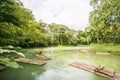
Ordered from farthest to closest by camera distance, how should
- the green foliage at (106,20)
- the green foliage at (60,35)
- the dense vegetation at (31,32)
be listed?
the green foliage at (60,35)
the green foliage at (106,20)
the dense vegetation at (31,32)

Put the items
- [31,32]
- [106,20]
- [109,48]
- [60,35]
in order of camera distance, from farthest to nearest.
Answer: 1. [60,35]
2. [109,48]
3. [106,20]
4. [31,32]

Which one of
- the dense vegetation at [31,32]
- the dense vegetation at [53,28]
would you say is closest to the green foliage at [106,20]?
the dense vegetation at [53,28]

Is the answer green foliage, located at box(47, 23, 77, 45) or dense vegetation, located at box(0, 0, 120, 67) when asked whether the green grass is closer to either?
dense vegetation, located at box(0, 0, 120, 67)

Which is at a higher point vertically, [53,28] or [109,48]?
[53,28]

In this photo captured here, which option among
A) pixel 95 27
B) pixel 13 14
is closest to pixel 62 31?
pixel 95 27

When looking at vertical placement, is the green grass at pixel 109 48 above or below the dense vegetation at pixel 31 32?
below

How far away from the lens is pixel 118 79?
7676 mm

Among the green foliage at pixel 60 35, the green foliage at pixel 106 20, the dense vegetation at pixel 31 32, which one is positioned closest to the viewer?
the dense vegetation at pixel 31 32

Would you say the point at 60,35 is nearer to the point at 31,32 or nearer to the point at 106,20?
the point at 106,20

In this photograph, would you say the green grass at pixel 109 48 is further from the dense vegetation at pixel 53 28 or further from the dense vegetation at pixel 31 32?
the dense vegetation at pixel 31 32

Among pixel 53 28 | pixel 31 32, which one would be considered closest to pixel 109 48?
pixel 31 32

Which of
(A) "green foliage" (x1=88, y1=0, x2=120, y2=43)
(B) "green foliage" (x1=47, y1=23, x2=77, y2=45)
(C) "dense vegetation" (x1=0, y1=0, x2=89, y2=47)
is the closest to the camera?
(C) "dense vegetation" (x1=0, y1=0, x2=89, y2=47)

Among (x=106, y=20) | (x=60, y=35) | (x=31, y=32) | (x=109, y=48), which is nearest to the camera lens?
(x=31, y=32)

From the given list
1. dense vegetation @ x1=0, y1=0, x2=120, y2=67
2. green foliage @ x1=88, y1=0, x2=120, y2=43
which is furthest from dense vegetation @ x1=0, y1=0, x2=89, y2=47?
green foliage @ x1=88, y1=0, x2=120, y2=43
